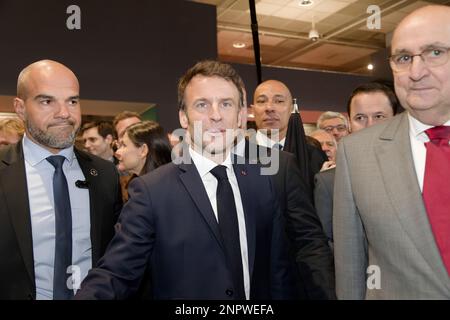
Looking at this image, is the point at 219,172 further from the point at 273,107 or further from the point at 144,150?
the point at 273,107

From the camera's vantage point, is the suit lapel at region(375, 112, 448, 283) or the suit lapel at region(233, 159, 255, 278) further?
the suit lapel at region(233, 159, 255, 278)

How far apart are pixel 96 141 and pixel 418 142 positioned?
3.59 m

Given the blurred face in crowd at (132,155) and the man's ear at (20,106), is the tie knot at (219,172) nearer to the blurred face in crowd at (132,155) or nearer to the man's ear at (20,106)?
the man's ear at (20,106)

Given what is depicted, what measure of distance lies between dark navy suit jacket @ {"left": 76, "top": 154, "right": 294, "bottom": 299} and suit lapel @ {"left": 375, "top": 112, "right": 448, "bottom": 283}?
466 millimetres

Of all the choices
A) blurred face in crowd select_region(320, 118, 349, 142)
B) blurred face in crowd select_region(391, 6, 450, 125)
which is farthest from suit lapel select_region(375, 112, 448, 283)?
blurred face in crowd select_region(320, 118, 349, 142)

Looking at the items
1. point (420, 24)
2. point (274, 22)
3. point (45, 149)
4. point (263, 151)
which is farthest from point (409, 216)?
point (274, 22)

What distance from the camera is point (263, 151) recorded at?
6.98 ft

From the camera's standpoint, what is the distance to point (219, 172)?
1534 millimetres

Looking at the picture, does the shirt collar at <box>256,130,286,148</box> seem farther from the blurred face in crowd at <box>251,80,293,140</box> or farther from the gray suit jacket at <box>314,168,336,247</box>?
the gray suit jacket at <box>314,168,336,247</box>

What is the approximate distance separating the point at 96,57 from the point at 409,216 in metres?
5.57

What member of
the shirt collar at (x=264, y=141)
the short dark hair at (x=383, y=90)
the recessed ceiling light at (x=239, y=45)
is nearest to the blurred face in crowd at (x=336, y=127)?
the shirt collar at (x=264, y=141)

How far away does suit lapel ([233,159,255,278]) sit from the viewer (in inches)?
58.9

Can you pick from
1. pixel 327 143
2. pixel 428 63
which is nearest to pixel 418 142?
pixel 428 63
